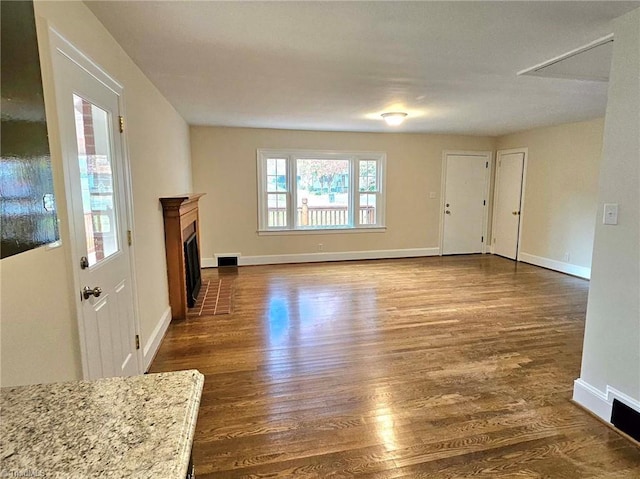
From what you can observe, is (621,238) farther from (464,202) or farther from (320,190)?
(464,202)

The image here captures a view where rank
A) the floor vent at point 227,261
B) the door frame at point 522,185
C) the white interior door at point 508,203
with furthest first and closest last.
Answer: the white interior door at point 508,203 < the door frame at point 522,185 < the floor vent at point 227,261

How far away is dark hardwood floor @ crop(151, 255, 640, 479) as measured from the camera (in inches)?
69.5

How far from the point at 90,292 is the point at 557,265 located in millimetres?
6181

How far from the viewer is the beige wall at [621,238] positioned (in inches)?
72.7

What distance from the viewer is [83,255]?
1.66m

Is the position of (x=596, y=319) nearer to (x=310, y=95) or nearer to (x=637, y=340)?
(x=637, y=340)

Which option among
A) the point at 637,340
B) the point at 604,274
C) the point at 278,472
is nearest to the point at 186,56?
the point at 278,472

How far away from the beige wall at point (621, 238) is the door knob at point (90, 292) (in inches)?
109

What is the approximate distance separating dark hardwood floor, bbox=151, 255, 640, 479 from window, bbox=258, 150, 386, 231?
A: 1977mm

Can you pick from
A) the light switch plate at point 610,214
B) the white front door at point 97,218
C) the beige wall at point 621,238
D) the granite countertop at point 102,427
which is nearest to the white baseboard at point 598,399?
the beige wall at point 621,238

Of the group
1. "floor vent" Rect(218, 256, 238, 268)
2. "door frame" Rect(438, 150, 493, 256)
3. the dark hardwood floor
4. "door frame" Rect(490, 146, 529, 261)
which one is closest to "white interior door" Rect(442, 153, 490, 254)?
"door frame" Rect(438, 150, 493, 256)

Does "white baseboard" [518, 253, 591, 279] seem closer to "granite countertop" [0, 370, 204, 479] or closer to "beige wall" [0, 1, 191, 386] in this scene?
"beige wall" [0, 1, 191, 386]

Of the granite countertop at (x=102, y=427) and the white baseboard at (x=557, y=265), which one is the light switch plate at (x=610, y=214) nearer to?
the granite countertop at (x=102, y=427)

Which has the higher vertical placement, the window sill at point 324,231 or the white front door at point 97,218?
the white front door at point 97,218
